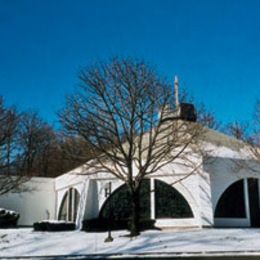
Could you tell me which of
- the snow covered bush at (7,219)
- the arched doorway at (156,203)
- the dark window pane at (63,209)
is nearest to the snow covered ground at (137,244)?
the arched doorway at (156,203)

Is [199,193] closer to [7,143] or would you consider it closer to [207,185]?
[207,185]

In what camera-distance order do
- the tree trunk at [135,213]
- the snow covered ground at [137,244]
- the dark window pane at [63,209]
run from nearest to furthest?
the snow covered ground at [137,244] < the tree trunk at [135,213] < the dark window pane at [63,209]

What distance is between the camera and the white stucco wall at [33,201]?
103 feet

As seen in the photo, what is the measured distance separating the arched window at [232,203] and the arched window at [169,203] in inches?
65.7

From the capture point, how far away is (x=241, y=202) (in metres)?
22.3

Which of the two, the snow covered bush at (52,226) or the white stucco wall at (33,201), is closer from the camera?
the snow covered bush at (52,226)

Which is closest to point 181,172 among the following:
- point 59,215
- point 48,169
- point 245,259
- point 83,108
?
point 83,108

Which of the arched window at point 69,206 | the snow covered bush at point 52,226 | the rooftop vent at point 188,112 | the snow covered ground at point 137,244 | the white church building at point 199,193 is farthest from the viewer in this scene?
the arched window at point 69,206

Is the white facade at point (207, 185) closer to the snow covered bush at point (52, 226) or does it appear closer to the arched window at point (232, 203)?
the arched window at point (232, 203)

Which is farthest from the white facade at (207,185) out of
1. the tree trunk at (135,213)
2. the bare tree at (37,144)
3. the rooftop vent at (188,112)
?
the bare tree at (37,144)

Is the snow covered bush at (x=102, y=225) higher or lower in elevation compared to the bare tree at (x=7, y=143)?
lower

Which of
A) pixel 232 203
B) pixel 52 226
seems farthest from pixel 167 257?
pixel 232 203

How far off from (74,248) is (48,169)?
95.5 feet

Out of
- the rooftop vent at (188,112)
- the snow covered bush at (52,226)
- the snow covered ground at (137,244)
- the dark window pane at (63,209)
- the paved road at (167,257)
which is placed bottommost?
the paved road at (167,257)
